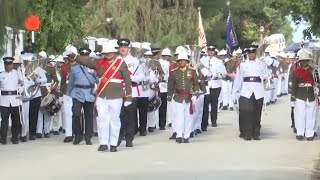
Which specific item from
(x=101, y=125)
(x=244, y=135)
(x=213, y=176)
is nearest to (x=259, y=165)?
(x=213, y=176)

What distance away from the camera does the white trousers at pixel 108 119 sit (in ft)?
46.0

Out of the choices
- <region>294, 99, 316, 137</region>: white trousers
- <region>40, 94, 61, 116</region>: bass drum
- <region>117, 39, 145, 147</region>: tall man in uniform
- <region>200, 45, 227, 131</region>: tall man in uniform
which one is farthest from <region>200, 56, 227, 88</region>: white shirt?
<region>40, 94, 61, 116</region>: bass drum

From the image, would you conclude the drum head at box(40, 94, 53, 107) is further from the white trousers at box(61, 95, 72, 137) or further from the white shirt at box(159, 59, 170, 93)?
the white shirt at box(159, 59, 170, 93)

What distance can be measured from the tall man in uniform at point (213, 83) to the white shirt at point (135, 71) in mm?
2375

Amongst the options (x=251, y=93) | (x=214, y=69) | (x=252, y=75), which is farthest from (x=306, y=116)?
(x=214, y=69)

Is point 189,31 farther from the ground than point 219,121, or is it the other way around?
point 189,31

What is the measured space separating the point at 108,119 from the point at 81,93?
1651mm

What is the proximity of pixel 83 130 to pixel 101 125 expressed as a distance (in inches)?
100.0

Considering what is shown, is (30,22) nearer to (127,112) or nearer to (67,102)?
(127,112)

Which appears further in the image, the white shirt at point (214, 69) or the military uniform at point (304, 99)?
the white shirt at point (214, 69)

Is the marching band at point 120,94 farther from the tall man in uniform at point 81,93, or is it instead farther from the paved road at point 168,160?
the paved road at point 168,160

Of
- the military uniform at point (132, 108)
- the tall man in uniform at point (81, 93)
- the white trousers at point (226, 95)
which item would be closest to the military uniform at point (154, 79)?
the military uniform at point (132, 108)

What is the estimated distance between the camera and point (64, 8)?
19.5 m

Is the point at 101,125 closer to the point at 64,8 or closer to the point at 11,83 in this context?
the point at 11,83
